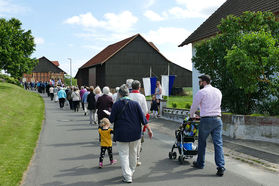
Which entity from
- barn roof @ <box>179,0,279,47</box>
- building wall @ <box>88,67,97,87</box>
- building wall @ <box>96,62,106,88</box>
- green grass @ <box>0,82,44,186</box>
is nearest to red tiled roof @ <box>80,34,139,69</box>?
building wall @ <box>96,62,106,88</box>

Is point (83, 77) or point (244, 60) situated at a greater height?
point (83, 77)

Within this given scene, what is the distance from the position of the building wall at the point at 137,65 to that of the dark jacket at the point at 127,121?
1723 inches

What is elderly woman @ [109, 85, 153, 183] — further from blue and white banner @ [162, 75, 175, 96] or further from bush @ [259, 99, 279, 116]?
blue and white banner @ [162, 75, 175, 96]

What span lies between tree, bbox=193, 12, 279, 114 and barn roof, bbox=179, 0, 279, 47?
6.32 metres

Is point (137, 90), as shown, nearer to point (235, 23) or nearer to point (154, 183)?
point (154, 183)

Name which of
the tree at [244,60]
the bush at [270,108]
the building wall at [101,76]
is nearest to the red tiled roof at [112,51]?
the building wall at [101,76]

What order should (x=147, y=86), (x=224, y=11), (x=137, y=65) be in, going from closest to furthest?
(x=147, y=86) → (x=224, y=11) → (x=137, y=65)

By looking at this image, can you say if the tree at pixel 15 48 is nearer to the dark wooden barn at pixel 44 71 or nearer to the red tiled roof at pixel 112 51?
the red tiled roof at pixel 112 51

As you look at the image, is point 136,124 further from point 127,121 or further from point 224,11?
point 224,11

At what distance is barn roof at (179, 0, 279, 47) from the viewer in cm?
1875

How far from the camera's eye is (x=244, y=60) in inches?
383

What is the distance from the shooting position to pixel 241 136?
10.3m

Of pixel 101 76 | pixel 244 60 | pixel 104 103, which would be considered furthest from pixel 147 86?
pixel 101 76

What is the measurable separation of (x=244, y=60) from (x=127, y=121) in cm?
A: 543
